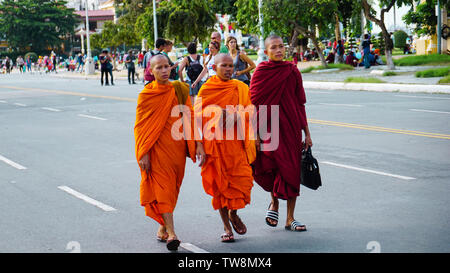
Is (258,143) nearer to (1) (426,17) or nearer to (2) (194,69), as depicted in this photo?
→ (2) (194,69)

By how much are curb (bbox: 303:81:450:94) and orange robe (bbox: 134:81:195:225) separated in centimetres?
1645

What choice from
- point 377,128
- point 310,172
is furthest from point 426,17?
point 310,172

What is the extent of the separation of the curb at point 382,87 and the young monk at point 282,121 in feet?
51.1

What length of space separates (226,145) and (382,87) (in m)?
17.7

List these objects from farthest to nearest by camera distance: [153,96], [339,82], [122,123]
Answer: [339,82] → [122,123] → [153,96]

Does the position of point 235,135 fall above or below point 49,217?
above

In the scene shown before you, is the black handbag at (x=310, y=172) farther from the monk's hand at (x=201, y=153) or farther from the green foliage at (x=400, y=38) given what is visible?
the green foliage at (x=400, y=38)

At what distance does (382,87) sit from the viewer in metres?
22.8

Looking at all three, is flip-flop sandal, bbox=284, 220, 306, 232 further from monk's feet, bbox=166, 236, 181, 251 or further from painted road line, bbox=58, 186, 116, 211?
painted road line, bbox=58, 186, 116, 211

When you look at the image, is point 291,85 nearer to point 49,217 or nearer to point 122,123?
point 49,217
